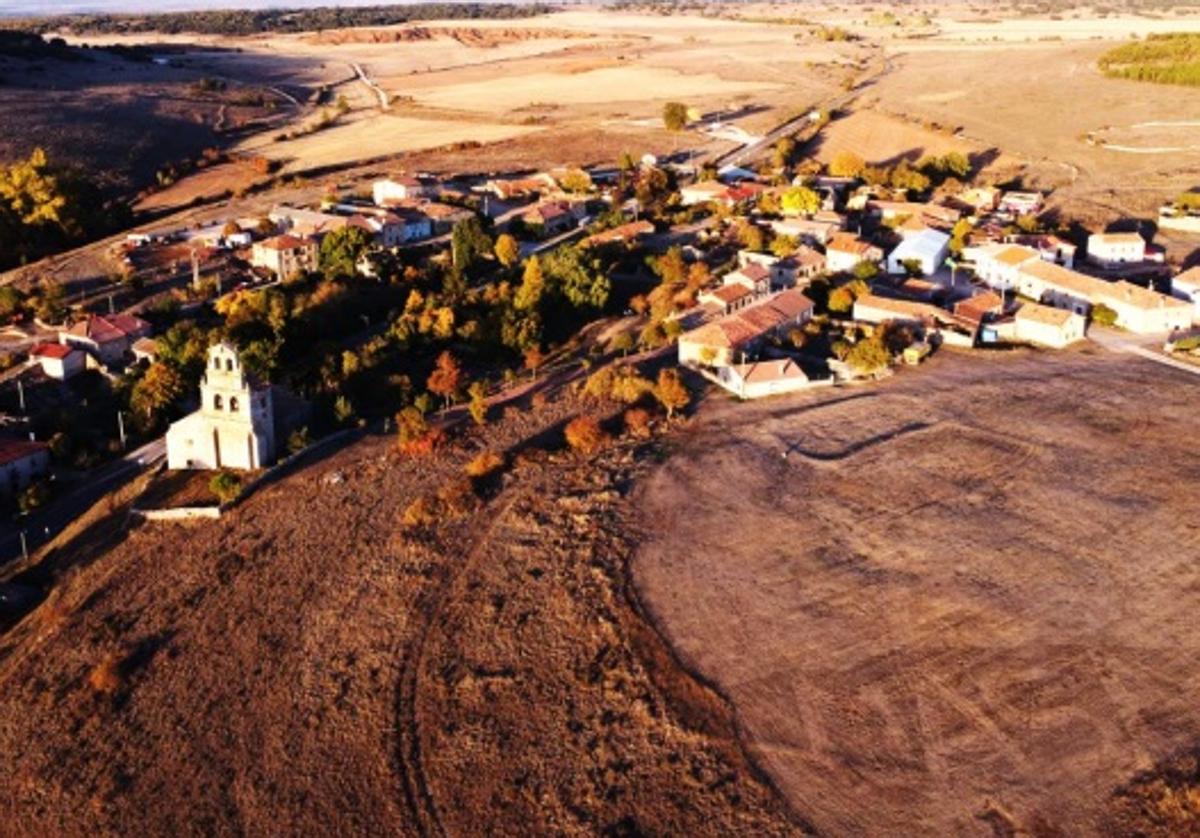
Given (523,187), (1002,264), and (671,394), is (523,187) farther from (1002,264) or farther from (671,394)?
(671,394)

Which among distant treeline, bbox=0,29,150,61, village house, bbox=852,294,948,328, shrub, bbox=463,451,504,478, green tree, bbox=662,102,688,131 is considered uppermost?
distant treeline, bbox=0,29,150,61

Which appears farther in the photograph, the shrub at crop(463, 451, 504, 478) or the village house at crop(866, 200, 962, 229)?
the village house at crop(866, 200, 962, 229)

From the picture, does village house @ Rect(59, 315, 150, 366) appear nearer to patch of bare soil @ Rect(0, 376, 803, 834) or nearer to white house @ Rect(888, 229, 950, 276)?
patch of bare soil @ Rect(0, 376, 803, 834)

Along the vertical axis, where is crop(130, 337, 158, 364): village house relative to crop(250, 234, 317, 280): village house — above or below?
below

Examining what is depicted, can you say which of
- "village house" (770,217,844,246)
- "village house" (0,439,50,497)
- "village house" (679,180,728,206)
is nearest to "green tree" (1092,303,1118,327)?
"village house" (770,217,844,246)

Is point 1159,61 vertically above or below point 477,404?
above

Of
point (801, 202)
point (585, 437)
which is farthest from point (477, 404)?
point (801, 202)

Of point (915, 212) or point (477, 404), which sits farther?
point (915, 212)

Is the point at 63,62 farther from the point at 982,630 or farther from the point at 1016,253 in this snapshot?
the point at 982,630
